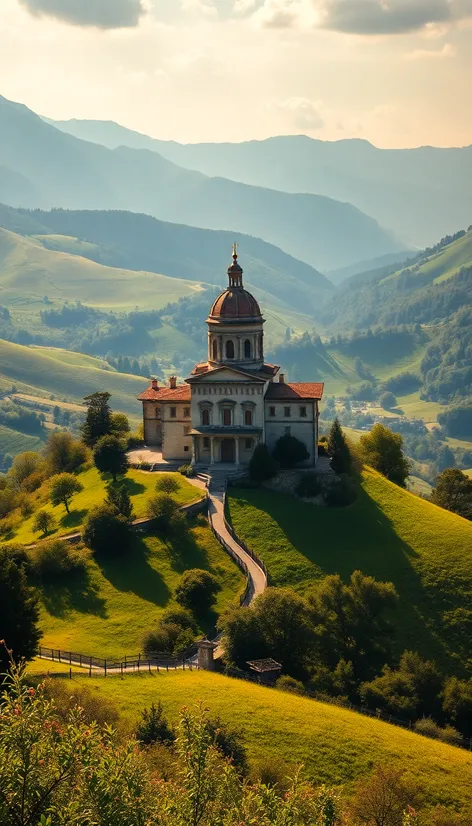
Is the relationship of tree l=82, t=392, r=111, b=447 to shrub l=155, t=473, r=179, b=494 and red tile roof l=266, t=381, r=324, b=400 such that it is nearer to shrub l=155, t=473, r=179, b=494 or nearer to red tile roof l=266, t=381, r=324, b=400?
shrub l=155, t=473, r=179, b=494

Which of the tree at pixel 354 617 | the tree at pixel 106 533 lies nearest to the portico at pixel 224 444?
the tree at pixel 106 533

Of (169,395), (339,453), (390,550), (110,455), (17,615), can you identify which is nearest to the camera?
(17,615)

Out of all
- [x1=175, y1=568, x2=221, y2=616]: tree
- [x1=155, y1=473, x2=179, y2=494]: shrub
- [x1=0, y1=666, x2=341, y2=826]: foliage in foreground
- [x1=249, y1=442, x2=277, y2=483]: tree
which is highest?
[x1=249, y1=442, x2=277, y2=483]: tree

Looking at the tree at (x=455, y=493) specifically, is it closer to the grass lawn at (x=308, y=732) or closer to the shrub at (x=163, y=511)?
the shrub at (x=163, y=511)

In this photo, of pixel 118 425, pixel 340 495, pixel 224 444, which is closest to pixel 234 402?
pixel 224 444

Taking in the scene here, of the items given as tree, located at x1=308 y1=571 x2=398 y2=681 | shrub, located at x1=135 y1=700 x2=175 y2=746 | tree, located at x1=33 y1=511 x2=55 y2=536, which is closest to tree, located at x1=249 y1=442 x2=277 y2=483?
tree, located at x1=33 y1=511 x2=55 y2=536

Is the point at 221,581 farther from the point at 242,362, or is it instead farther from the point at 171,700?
the point at 242,362

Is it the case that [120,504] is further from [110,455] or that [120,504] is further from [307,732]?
[307,732]
